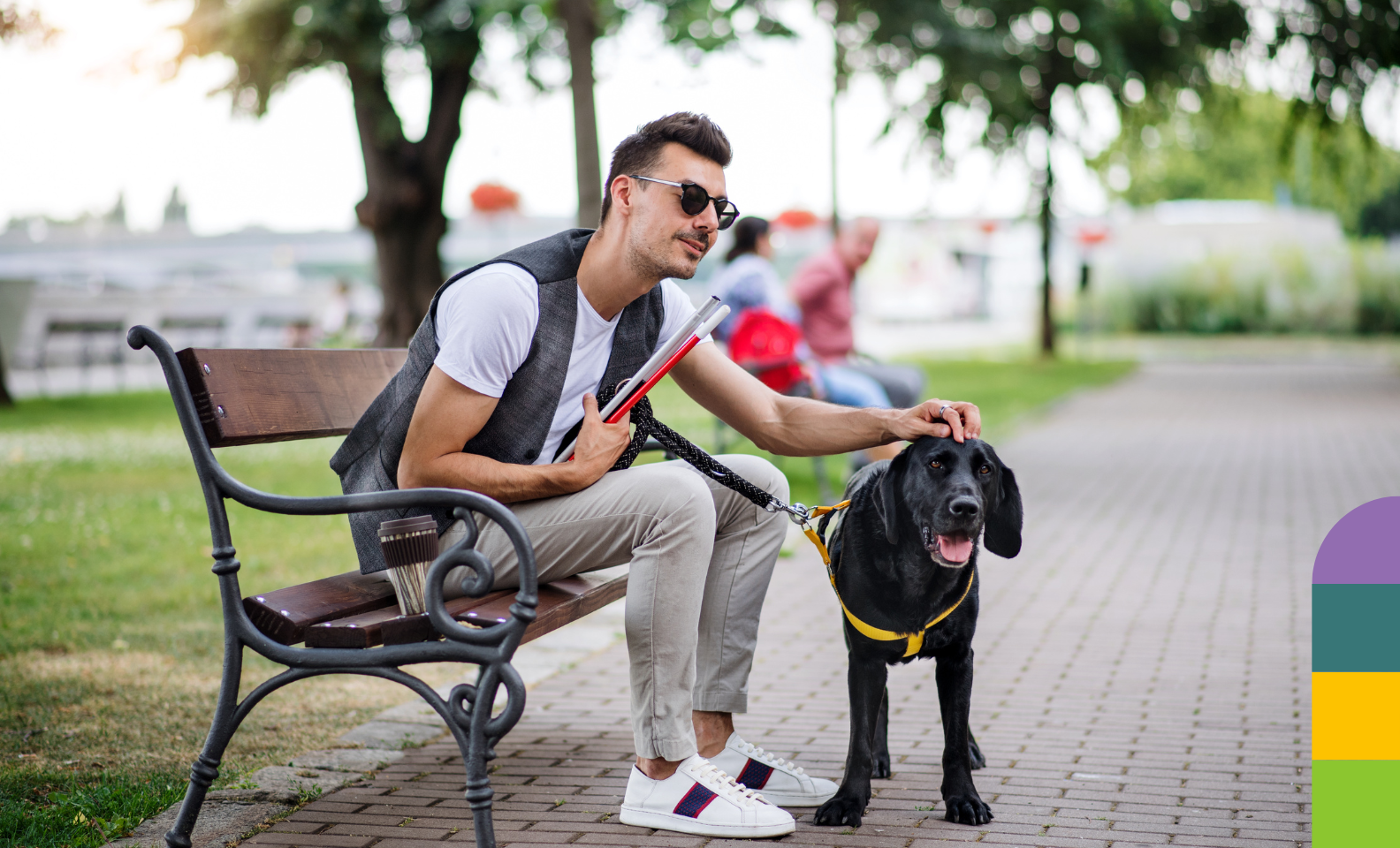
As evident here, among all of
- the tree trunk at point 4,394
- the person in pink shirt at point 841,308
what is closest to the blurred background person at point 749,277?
the person in pink shirt at point 841,308

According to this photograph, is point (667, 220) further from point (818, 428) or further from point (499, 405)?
point (818, 428)

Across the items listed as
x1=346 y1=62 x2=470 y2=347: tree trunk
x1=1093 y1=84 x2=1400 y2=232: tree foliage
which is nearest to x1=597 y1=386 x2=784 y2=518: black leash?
x1=346 y1=62 x2=470 y2=347: tree trunk

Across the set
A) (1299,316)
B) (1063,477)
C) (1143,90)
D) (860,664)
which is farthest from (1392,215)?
(860,664)

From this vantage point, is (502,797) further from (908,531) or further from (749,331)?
(749,331)

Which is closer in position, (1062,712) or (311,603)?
(311,603)

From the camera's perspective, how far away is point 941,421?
312cm

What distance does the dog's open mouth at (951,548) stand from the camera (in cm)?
298

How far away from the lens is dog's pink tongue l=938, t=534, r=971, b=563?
9.78 feet

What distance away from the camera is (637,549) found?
308cm

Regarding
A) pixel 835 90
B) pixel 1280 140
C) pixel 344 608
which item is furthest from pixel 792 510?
pixel 1280 140

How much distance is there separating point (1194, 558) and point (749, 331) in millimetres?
2827

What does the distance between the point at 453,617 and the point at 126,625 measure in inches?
126

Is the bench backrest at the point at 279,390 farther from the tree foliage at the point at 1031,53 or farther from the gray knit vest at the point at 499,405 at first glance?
Answer: the tree foliage at the point at 1031,53

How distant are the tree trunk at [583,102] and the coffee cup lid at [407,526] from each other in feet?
24.7
